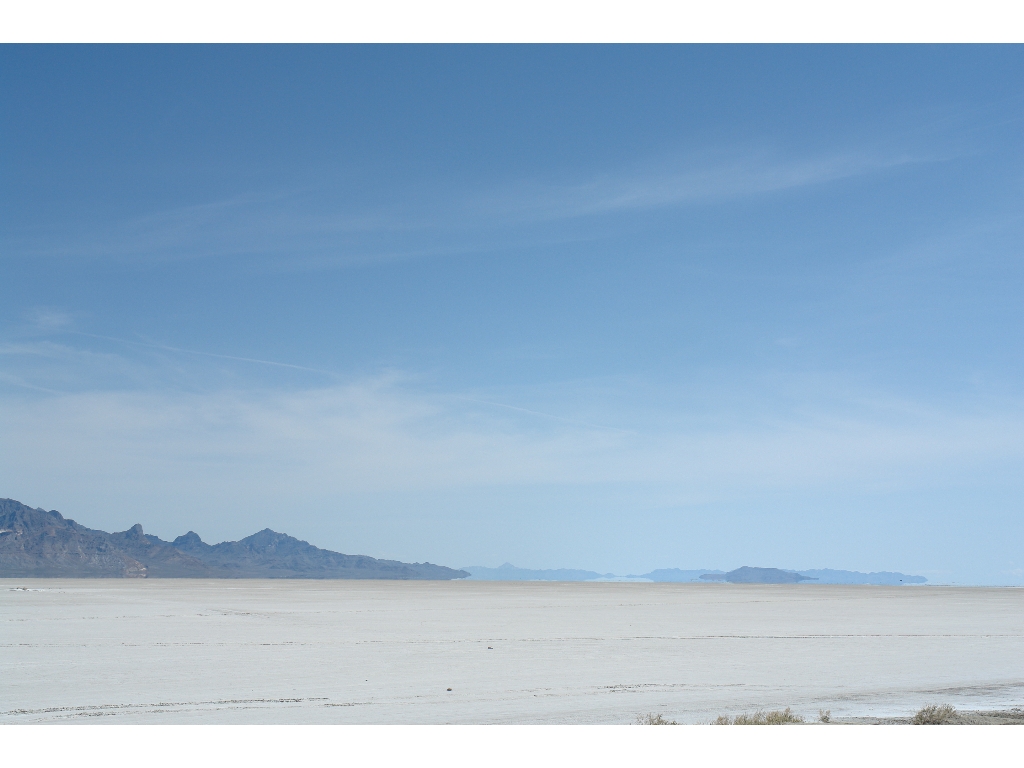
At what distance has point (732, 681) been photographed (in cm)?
1708

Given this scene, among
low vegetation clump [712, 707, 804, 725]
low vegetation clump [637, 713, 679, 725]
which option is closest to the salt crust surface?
low vegetation clump [637, 713, 679, 725]

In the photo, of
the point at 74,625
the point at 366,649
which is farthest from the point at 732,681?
the point at 74,625

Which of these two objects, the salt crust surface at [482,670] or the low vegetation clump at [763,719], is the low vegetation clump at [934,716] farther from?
the low vegetation clump at [763,719]

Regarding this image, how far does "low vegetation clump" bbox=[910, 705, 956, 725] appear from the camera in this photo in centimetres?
1230

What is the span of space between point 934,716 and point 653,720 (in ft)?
13.6

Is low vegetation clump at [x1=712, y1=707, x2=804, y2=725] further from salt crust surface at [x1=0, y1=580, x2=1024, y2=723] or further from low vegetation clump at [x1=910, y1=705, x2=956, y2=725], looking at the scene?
low vegetation clump at [x1=910, y1=705, x2=956, y2=725]

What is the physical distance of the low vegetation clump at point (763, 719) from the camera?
39.6 ft

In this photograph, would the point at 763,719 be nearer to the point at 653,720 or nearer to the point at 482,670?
the point at 653,720

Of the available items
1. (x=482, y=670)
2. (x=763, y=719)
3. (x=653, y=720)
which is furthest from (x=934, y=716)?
(x=482, y=670)

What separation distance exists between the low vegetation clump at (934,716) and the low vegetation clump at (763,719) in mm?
1681

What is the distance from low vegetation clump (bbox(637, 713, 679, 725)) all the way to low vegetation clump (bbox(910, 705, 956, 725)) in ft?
11.7

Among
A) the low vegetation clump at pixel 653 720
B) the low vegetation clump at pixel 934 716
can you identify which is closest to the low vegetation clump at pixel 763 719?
the low vegetation clump at pixel 653 720

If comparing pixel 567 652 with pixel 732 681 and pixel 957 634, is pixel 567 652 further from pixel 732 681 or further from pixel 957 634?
pixel 957 634
